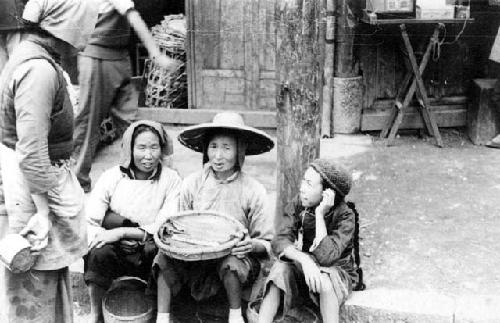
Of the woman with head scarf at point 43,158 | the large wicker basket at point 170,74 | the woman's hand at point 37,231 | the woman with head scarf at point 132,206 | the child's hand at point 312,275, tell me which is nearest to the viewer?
the woman with head scarf at point 43,158

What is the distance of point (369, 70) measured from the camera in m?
7.21

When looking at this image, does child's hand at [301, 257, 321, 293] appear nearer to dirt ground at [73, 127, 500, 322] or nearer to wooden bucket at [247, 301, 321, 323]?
wooden bucket at [247, 301, 321, 323]

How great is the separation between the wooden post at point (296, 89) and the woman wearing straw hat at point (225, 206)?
6.7 inches

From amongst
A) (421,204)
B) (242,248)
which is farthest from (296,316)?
(421,204)

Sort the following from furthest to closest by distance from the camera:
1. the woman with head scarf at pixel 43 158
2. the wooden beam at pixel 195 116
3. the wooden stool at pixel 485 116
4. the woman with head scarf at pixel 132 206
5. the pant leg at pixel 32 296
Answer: the wooden beam at pixel 195 116 < the wooden stool at pixel 485 116 < the woman with head scarf at pixel 132 206 < the pant leg at pixel 32 296 < the woman with head scarf at pixel 43 158

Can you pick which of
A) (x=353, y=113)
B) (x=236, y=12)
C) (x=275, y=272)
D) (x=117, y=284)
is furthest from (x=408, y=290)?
(x=236, y=12)

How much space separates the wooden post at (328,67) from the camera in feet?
22.8

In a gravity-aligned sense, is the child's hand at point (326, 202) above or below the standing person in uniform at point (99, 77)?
below

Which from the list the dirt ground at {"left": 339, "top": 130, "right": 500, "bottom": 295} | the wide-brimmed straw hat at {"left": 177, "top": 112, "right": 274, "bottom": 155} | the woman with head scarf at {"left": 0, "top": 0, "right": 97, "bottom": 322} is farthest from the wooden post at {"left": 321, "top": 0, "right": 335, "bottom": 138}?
the woman with head scarf at {"left": 0, "top": 0, "right": 97, "bottom": 322}

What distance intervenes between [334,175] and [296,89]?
2.05 ft

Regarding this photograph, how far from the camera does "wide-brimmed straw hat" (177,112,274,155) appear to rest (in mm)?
4250

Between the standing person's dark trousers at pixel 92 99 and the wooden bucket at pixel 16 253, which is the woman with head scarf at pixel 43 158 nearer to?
the wooden bucket at pixel 16 253

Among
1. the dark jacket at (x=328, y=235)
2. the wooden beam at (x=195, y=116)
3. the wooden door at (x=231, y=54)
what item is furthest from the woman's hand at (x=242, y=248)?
the wooden door at (x=231, y=54)

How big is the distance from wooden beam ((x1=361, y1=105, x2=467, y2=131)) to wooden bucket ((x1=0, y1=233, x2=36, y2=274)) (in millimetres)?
4524
